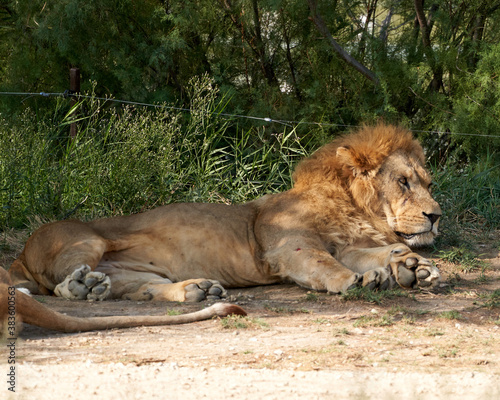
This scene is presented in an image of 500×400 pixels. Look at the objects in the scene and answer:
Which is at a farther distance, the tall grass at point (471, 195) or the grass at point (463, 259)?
the tall grass at point (471, 195)

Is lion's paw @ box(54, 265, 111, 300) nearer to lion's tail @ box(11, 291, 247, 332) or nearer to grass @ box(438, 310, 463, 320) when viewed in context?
lion's tail @ box(11, 291, 247, 332)

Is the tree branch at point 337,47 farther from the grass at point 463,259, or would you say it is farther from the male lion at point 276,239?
the grass at point 463,259

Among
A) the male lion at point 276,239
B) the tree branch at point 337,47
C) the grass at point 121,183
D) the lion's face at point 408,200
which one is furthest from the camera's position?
the tree branch at point 337,47

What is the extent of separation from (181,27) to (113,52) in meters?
0.90

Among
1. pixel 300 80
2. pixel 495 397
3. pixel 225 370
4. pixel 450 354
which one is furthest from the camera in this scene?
pixel 300 80

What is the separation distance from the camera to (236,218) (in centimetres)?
525

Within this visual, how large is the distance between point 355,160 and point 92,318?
8.26 feet

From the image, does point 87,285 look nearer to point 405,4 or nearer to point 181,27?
point 181,27

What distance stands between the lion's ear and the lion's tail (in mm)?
1893

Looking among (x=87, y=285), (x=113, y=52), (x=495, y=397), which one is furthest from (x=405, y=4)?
(x=495, y=397)

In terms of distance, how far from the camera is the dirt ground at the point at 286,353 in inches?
97.5

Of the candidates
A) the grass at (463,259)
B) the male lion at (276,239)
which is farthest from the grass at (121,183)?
the male lion at (276,239)

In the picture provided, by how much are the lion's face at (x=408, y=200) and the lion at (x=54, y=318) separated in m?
1.80

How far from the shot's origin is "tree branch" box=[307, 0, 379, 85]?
7870 mm
